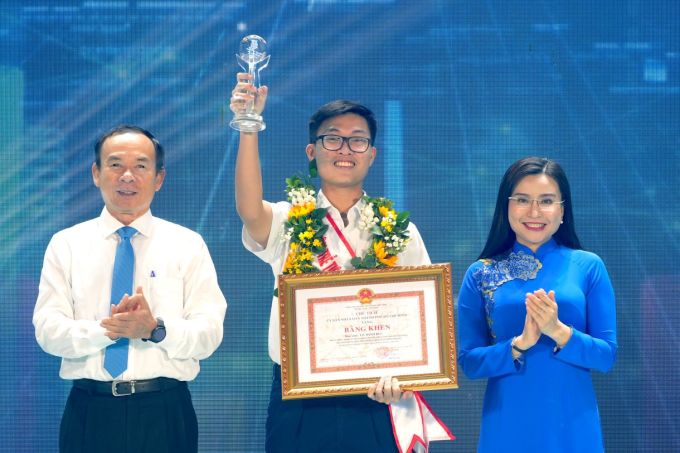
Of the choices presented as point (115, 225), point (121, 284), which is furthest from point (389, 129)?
point (121, 284)

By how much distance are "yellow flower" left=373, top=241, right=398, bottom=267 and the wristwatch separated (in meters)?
0.81

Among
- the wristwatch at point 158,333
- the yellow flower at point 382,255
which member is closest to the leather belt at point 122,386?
the wristwatch at point 158,333

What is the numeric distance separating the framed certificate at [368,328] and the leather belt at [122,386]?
0.46 m

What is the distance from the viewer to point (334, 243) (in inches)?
121

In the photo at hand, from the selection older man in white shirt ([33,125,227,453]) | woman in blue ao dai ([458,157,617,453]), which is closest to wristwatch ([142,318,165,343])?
older man in white shirt ([33,125,227,453])

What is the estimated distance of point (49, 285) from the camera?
295 cm

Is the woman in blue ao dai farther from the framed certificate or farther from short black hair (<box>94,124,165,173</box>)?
short black hair (<box>94,124,165,173</box>)

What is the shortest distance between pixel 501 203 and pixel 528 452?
0.93 meters

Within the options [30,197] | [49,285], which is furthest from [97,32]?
[49,285]

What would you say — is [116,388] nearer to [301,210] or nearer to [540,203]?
[301,210]

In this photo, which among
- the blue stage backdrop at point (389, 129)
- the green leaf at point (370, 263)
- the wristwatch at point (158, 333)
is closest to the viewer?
the wristwatch at point (158, 333)

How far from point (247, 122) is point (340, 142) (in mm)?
423

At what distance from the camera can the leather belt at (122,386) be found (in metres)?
2.86

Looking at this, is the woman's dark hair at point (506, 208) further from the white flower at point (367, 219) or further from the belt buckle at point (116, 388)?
the belt buckle at point (116, 388)
